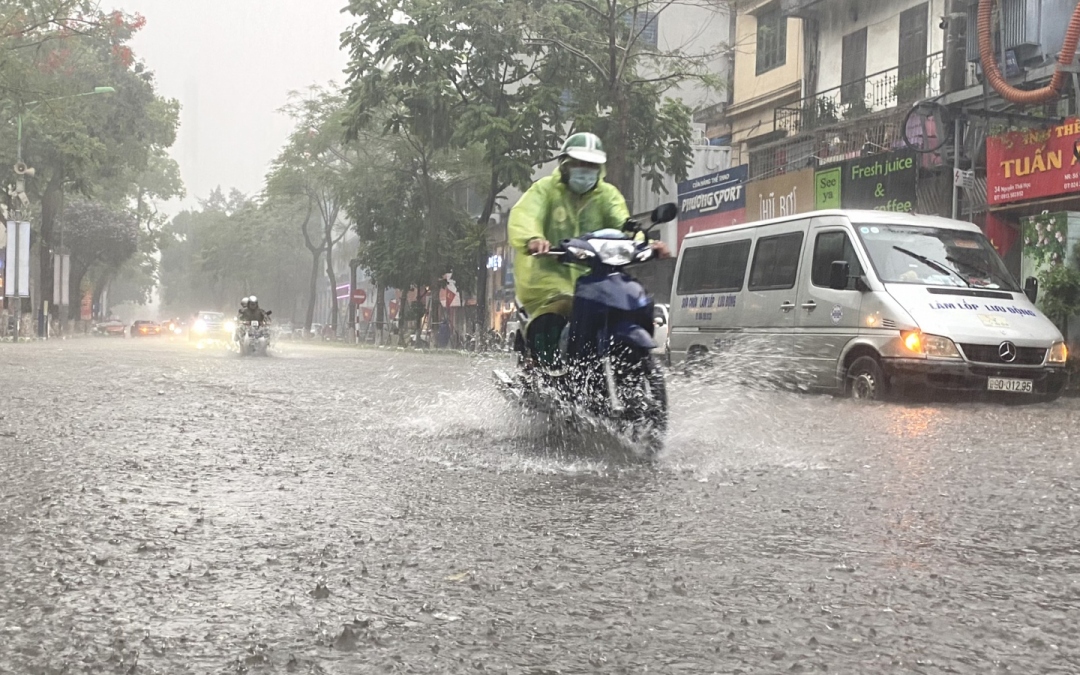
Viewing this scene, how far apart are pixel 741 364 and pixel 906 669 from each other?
13496mm

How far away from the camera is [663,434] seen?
697cm

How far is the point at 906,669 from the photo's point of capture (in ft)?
9.29

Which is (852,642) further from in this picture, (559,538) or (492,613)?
(559,538)

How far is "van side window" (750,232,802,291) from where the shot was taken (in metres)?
14.0

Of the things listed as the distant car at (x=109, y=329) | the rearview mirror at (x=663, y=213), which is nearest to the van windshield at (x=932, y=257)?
the rearview mirror at (x=663, y=213)

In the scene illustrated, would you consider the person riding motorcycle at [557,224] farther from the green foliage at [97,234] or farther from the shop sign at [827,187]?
the green foliage at [97,234]

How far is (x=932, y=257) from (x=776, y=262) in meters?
1.97

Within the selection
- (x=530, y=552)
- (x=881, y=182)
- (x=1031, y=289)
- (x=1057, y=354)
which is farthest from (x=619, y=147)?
(x=530, y=552)

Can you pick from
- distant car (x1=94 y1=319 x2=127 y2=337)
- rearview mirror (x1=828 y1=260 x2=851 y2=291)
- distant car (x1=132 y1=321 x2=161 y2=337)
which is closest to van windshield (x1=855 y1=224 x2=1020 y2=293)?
rearview mirror (x1=828 y1=260 x2=851 y2=291)

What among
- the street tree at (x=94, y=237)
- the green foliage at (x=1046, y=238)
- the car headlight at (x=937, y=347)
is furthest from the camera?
the street tree at (x=94, y=237)

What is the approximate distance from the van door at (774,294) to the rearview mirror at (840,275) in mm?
908

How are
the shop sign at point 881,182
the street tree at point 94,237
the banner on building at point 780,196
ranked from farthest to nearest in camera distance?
1. the street tree at point 94,237
2. the banner on building at point 780,196
3. the shop sign at point 881,182

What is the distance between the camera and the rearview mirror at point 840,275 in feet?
41.6

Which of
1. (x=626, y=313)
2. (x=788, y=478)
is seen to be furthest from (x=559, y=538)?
(x=626, y=313)
